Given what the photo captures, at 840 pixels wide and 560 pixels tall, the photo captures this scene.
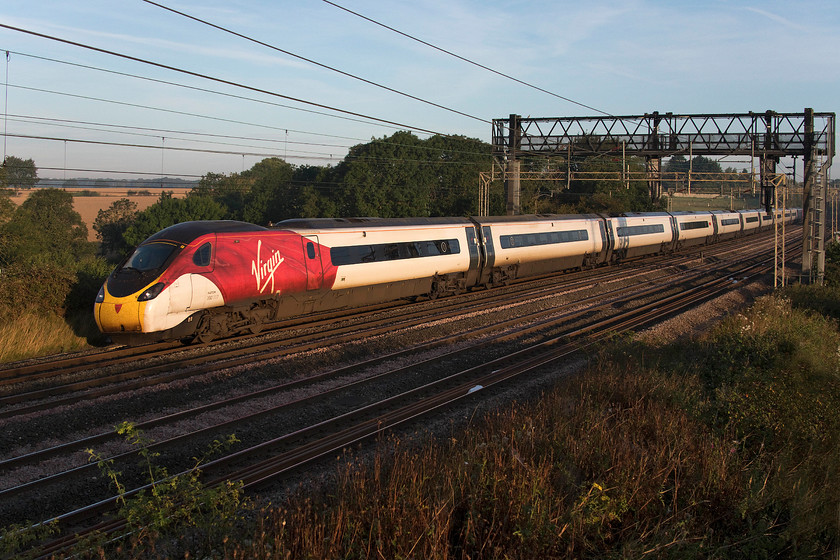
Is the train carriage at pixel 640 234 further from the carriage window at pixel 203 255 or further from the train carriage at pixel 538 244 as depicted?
the carriage window at pixel 203 255

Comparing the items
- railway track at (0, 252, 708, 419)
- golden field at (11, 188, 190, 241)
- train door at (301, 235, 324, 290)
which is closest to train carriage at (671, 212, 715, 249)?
railway track at (0, 252, 708, 419)

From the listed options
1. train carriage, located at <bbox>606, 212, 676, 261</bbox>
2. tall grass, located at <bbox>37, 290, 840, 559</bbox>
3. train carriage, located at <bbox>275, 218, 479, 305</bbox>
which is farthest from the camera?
train carriage, located at <bbox>606, 212, 676, 261</bbox>

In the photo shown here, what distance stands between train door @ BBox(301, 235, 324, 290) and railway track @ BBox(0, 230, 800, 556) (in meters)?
3.72

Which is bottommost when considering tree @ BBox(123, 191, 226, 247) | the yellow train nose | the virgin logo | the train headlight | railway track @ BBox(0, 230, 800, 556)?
railway track @ BBox(0, 230, 800, 556)

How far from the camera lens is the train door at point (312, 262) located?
1633 cm

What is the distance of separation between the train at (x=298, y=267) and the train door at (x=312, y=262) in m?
0.03

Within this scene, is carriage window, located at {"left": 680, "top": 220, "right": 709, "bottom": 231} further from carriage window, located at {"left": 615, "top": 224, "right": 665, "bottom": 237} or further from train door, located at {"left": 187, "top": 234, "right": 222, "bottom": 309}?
train door, located at {"left": 187, "top": 234, "right": 222, "bottom": 309}

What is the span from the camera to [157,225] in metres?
61.1

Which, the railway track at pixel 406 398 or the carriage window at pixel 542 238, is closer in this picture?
the railway track at pixel 406 398

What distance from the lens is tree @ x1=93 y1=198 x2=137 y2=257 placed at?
71000 millimetres

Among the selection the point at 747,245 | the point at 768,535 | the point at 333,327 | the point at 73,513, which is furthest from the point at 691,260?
the point at 73,513

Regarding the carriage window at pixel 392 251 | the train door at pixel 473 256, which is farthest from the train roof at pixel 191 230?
the train door at pixel 473 256

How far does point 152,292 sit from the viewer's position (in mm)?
12891

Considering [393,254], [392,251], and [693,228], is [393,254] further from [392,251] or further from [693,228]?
[693,228]
